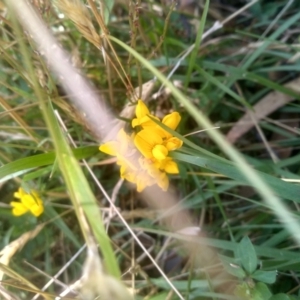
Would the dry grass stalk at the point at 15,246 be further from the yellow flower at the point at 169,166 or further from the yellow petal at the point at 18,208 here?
the yellow flower at the point at 169,166

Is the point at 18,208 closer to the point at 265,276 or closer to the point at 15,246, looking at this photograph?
the point at 15,246

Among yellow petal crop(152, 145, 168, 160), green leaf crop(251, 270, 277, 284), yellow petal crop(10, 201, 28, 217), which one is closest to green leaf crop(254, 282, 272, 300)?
green leaf crop(251, 270, 277, 284)

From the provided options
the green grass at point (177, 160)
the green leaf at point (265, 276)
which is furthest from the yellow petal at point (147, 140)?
the green leaf at point (265, 276)

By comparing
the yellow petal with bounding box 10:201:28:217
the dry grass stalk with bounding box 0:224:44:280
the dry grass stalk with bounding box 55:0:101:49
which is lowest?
the dry grass stalk with bounding box 0:224:44:280

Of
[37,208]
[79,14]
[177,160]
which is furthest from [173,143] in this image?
[37,208]

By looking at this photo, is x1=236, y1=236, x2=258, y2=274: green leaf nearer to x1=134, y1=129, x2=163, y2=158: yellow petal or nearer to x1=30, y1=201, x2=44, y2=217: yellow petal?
x1=134, y1=129, x2=163, y2=158: yellow petal

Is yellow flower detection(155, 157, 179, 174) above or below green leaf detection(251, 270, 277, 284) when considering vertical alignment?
above
